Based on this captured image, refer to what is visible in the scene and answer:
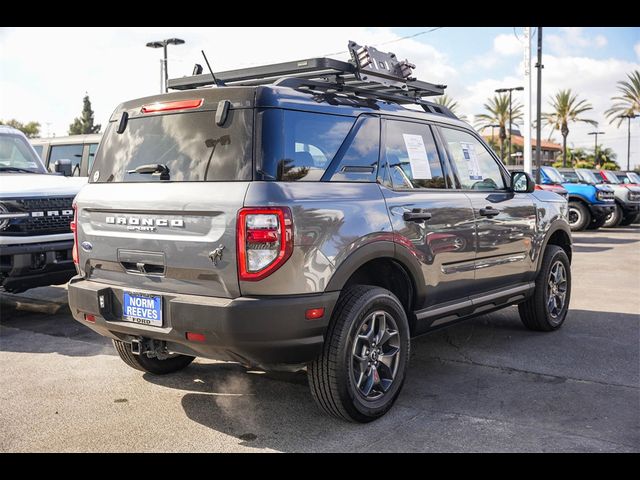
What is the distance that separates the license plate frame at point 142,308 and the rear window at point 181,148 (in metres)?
0.69

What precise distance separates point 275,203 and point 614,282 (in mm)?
7485

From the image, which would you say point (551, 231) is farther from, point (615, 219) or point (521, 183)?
point (615, 219)

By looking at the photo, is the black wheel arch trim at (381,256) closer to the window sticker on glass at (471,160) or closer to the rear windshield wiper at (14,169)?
the window sticker on glass at (471,160)

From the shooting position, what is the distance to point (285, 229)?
3385 millimetres

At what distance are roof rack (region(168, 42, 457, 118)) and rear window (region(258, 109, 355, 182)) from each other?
264 mm

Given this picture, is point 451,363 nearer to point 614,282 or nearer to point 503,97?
point 614,282

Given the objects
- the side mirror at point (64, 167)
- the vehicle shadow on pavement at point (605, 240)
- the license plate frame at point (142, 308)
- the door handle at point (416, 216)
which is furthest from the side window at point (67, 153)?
the vehicle shadow on pavement at point (605, 240)

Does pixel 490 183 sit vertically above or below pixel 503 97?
below

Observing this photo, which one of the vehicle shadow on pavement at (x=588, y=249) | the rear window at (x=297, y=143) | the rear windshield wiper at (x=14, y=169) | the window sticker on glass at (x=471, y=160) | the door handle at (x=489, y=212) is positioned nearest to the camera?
the rear window at (x=297, y=143)

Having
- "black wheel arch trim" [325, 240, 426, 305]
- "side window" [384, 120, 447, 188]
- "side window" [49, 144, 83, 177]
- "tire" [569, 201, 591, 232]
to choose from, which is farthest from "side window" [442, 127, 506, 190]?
"tire" [569, 201, 591, 232]

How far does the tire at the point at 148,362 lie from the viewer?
4685 millimetres

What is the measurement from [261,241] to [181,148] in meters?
0.87

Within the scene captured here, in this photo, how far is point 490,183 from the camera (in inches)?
214
